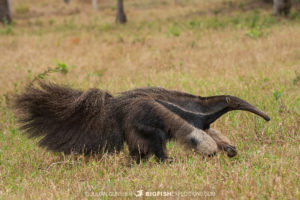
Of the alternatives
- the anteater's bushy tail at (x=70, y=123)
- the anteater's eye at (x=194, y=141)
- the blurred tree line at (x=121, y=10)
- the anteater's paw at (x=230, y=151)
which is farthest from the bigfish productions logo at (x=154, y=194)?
the blurred tree line at (x=121, y=10)

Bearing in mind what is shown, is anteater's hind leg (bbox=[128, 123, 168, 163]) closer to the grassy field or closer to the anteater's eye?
the grassy field

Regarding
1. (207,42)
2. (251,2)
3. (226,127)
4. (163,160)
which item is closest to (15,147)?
(163,160)

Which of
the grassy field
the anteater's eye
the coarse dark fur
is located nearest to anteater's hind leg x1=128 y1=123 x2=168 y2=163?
the coarse dark fur

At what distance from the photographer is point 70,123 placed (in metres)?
4.86

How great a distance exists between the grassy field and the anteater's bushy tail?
0.18 m

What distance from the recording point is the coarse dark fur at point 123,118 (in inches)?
180

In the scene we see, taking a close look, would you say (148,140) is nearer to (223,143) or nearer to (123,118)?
(123,118)

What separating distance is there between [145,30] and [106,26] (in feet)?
8.21

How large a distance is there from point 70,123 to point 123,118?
658mm

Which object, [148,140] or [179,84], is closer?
[148,140]

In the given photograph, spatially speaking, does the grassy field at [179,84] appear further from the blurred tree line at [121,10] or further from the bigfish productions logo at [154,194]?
the blurred tree line at [121,10]

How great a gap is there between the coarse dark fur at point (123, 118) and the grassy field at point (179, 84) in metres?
0.19

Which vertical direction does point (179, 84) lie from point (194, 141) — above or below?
below

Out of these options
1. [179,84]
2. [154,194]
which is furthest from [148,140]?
[179,84]
